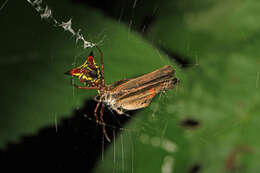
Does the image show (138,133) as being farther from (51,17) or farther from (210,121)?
(51,17)

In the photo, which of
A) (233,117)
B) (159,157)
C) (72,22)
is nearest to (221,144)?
(233,117)

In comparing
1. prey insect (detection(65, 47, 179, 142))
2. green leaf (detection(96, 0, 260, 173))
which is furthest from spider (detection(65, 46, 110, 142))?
green leaf (detection(96, 0, 260, 173))

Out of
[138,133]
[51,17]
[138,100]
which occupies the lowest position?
[138,133]

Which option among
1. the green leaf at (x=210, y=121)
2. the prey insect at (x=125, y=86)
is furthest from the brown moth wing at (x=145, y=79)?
the green leaf at (x=210, y=121)

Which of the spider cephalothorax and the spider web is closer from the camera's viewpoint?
the spider cephalothorax

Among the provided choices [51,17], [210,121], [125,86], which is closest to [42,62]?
[51,17]

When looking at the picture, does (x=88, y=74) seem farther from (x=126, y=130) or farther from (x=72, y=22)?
(x=126, y=130)

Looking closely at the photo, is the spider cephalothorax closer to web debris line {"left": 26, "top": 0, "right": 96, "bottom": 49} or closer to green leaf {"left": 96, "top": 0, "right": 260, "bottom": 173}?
web debris line {"left": 26, "top": 0, "right": 96, "bottom": 49}
